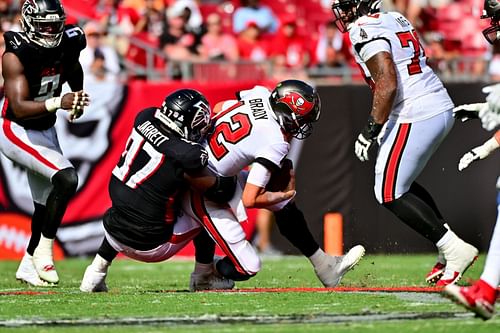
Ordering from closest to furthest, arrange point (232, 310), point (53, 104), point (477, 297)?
point (477, 297) → point (232, 310) → point (53, 104)

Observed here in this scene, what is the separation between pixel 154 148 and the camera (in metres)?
6.30

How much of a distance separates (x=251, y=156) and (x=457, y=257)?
4.52 feet

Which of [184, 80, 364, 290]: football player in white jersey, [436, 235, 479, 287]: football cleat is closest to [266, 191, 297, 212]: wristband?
[184, 80, 364, 290]: football player in white jersey

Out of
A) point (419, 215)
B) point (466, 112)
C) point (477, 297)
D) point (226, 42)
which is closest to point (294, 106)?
point (419, 215)

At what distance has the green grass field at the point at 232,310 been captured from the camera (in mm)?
4742

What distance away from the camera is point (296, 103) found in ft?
20.7

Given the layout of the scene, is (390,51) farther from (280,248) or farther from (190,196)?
(280,248)

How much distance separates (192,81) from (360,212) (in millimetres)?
2229

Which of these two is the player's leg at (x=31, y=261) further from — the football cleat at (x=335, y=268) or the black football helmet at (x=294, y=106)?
the black football helmet at (x=294, y=106)

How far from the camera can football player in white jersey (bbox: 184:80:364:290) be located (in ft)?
20.4

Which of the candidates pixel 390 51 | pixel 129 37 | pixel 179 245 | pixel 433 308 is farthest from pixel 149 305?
pixel 129 37

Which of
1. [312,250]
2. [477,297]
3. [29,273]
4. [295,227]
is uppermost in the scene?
[477,297]

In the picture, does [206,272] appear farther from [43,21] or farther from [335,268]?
[43,21]

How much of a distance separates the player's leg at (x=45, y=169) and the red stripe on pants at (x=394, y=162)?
7.17 feet
